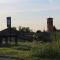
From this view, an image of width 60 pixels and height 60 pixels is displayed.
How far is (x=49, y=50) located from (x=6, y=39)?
814 inches

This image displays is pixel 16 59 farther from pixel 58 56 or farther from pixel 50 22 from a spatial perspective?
pixel 50 22

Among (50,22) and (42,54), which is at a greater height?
(50,22)

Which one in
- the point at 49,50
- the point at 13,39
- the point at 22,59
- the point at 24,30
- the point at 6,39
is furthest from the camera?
the point at 24,30

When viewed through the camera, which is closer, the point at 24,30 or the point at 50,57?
the point at 50,57

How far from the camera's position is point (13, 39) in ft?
148

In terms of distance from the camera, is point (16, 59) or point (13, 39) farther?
point (13, 39)

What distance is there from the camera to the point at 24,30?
79.2 metres

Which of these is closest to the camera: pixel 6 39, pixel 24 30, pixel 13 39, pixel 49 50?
pixel 49 50

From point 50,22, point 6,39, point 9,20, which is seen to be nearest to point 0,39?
point 6,39

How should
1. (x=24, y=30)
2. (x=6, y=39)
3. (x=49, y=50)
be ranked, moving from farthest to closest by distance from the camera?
1. (x=24, y=30)
2. (x=6, y=39)
3. (x=49, y=50)

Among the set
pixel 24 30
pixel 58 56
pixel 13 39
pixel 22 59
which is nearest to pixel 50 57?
pixel 58 56

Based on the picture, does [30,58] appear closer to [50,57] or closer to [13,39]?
[50,57]

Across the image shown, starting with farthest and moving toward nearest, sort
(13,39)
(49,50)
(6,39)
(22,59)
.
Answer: (13,39), (6,39), (49,50), (22,59)

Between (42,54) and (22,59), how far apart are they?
80.9 inches
